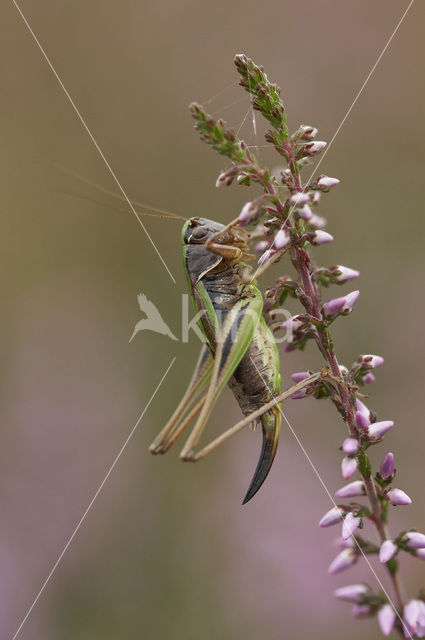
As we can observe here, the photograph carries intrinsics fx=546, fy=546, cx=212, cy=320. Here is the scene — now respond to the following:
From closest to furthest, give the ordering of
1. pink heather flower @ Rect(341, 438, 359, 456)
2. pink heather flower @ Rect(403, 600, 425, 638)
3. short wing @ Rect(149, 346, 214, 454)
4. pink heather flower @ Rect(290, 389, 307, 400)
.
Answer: pink heather flower @ Rect(403, 600, 425, 638) → pink heather flower @ Rect(341, 438, 359, 456) → pink heather flower @ Rect(290, 389, 307, 400) → short wing @ Rect(149, 346, 214, 454)

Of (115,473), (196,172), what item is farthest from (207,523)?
(196,172)

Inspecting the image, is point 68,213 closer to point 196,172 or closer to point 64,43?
point 196,172

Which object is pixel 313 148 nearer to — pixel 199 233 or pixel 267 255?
pixel 267 255

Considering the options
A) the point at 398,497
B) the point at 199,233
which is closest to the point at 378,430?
the point at 398,497

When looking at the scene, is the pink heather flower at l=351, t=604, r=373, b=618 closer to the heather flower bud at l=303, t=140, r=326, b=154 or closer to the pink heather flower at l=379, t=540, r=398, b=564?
the pink heather flower at l=379, t=540, r=398, b=564

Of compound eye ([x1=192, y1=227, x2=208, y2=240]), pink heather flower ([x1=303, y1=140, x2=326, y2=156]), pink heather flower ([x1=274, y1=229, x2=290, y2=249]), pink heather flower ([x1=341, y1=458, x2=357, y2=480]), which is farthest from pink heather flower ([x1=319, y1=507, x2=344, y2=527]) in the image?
compound eye ([x1=192, y1=227, x2=208, y2=240])
